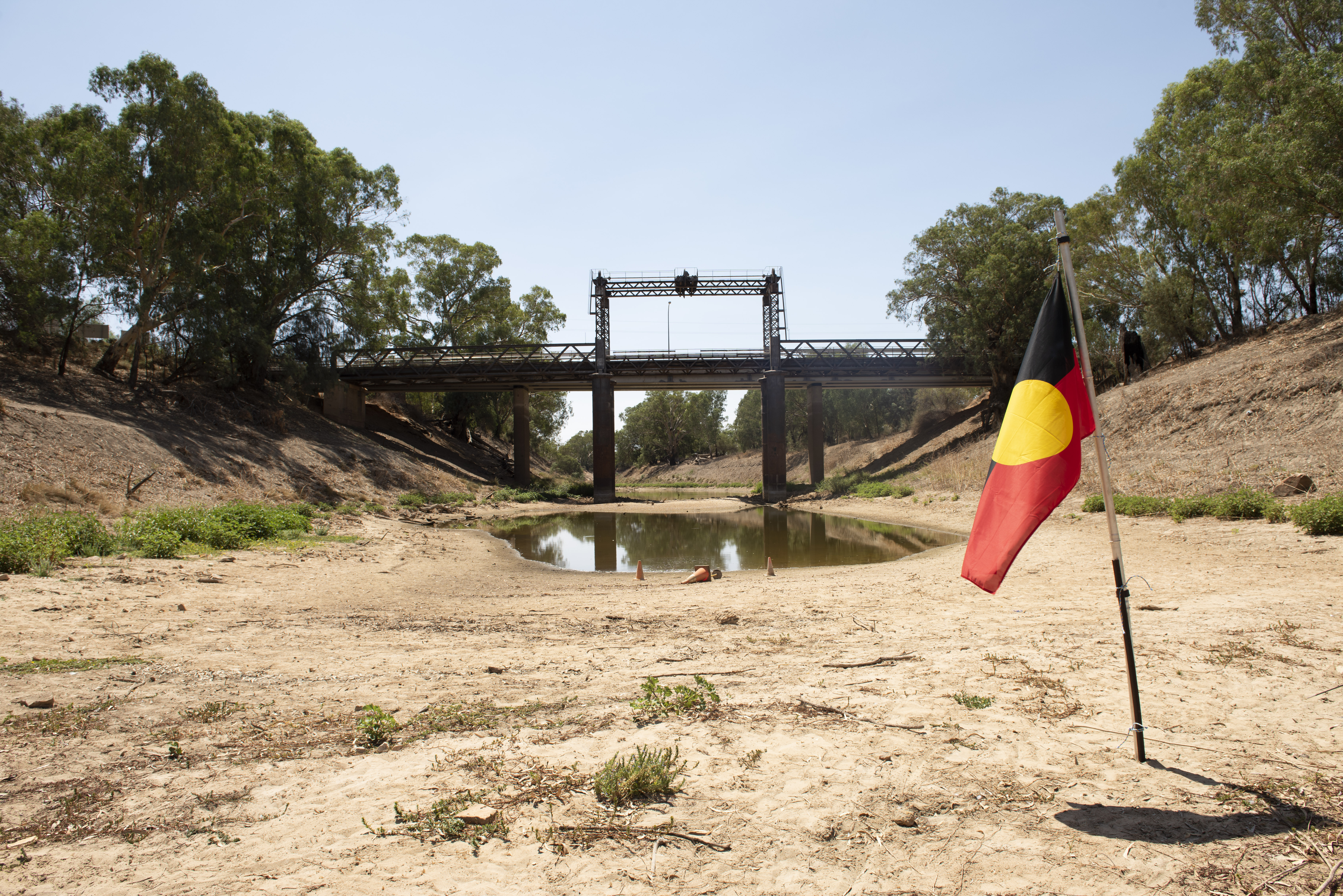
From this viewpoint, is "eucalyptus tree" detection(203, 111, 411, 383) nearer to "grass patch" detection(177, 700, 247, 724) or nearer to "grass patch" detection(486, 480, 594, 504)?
"grass patch" detection(486, 480, 594, 504)

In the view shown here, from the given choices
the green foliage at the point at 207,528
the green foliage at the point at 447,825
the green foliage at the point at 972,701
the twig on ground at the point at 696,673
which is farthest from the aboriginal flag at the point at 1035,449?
the green foliage at the point at 207,528

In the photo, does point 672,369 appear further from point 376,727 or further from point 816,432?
point 376,727

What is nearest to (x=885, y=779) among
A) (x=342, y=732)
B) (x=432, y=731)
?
(x=432, y=731)

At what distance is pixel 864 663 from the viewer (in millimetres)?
6465

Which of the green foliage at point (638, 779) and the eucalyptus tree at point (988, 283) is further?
the eucalyptus tree at point (988, 283)

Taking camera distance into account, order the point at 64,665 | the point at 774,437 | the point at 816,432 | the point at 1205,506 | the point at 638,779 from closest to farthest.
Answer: the point at 638,779, the point at 64,665, the point at 1205,506, the point at 774,437, the point at 816,432

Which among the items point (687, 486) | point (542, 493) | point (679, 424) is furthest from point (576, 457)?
point (542, 493)

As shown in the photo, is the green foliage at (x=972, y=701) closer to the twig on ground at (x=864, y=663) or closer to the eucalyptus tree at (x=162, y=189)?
the twig on ground at (x=864, y=663)

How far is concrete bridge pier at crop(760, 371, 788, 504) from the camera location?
4216 cm

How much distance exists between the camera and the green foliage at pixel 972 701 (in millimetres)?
5129

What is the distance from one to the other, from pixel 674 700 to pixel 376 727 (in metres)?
2.31

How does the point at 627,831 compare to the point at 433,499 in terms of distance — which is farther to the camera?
the point at 433,499

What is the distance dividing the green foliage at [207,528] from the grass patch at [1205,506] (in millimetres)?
18479

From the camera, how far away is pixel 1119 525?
1842cm
